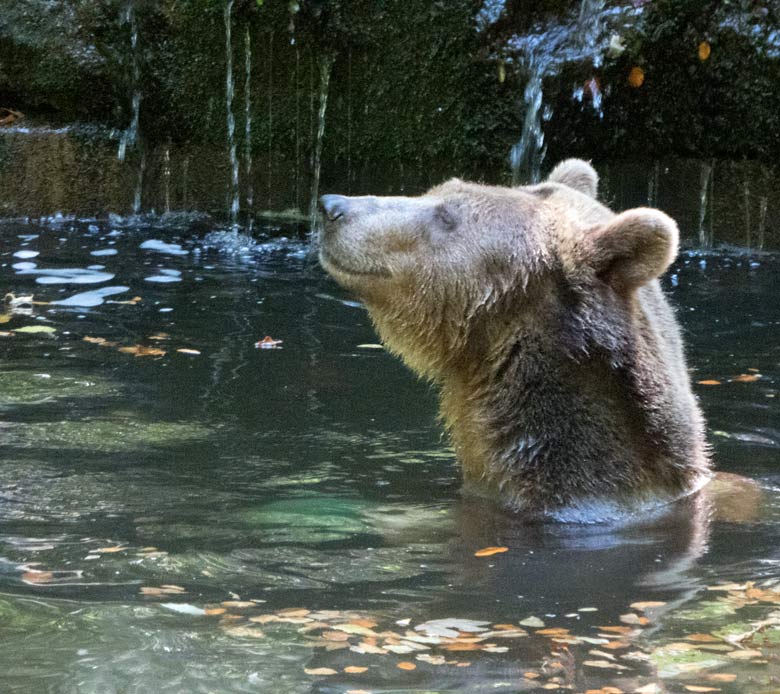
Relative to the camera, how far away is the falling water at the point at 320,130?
15539mm

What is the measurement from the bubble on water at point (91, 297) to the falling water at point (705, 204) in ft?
23.6

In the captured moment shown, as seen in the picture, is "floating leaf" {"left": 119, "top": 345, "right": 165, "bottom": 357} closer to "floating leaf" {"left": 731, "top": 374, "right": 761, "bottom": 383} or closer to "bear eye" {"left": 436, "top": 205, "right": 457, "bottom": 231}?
"bear eye" {"left": 436, "top": 205, "right": 457, "bottom": 231}

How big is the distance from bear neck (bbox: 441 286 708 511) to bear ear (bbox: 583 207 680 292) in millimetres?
201

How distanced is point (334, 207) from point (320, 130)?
10.2 meters

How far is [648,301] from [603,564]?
1.39 metres

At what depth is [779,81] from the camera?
1434 cm

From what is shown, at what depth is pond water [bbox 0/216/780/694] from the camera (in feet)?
12.7

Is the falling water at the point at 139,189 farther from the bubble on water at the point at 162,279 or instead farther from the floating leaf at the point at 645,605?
the floating leaf at the point at 645,605

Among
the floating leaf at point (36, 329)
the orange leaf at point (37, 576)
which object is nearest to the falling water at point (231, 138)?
the floating leaf at point (36, 329)

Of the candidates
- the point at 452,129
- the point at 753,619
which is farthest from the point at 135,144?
the point at 753,619

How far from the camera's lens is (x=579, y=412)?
567 centimetres

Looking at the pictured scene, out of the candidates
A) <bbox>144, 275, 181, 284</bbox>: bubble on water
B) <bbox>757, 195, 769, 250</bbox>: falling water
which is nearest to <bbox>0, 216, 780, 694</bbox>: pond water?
<bbox>144, 275, 181, 284</bbox>: bubble on water

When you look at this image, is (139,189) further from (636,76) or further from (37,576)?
(37,576)

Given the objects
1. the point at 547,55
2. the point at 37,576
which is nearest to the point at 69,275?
the point at 547,55
